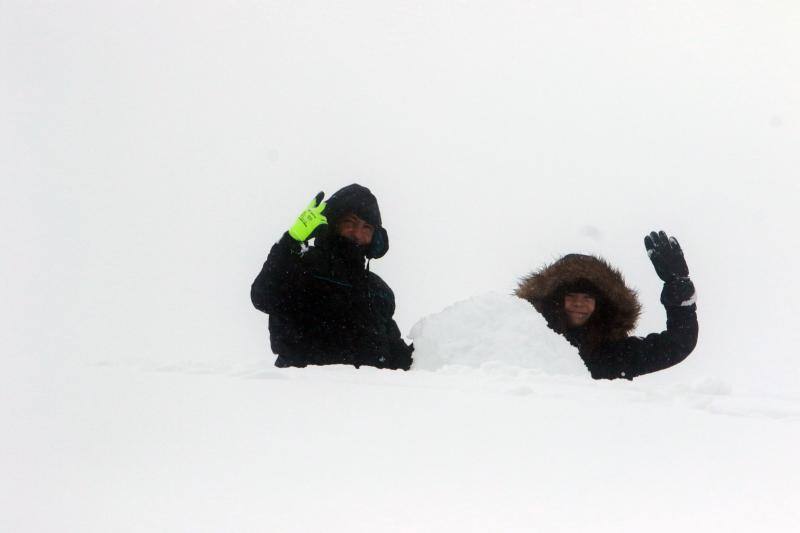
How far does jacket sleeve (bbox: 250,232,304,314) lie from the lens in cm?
343

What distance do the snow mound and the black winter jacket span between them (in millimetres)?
200

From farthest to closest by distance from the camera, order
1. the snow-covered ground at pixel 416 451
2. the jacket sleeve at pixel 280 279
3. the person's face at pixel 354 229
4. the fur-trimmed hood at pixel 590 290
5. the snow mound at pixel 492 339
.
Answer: the fur-trimmed hood at pixel 590 290
the person's face at pixel 354 229
the jacket sleeve at pixel 280 279
the snow mound at pixel 492 339
the snow-covered ground at pixel 416 451

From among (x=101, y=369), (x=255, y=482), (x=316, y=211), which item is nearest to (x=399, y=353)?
(x=316, y=211)

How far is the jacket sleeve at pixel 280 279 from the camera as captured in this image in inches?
135

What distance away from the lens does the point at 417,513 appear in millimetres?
1537

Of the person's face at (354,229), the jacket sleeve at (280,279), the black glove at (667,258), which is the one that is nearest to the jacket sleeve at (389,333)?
the person's face at (354,229)

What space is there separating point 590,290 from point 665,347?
48 cm

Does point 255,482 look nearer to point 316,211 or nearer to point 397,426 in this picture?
point 397,426

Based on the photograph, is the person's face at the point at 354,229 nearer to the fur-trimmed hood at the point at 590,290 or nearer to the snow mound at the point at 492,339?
the snow mound at the point at 492,339

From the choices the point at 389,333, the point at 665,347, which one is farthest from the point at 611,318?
the point at 389,333

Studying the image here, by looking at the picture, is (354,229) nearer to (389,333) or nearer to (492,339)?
(389,333)

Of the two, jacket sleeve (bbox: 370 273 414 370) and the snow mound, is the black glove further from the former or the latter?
jacket sleeve (bbox: 370 273 414 370)

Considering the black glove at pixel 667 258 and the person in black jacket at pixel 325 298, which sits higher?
the black glove at pixel 667 258

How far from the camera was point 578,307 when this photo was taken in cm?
391
